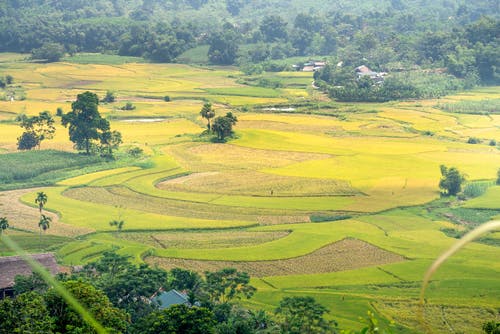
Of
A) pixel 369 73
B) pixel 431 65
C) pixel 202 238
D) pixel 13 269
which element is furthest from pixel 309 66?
pixel 13 269

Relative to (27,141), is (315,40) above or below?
above


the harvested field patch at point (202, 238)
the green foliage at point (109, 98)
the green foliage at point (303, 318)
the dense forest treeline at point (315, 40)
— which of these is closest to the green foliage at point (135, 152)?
the harvested field patch at point (202, 238)

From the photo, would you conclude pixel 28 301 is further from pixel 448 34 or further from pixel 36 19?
pixel 36 19

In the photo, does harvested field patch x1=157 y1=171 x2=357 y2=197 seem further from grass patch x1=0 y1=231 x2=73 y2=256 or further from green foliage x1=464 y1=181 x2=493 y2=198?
grass patch x1=0 y1=231 x2=73 y2=256

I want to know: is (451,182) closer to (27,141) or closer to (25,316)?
(27,141)

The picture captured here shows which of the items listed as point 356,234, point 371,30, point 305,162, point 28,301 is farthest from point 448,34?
point 28,301

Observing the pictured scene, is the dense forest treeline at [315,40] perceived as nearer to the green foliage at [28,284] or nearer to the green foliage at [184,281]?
the green foliage at [184,281]
